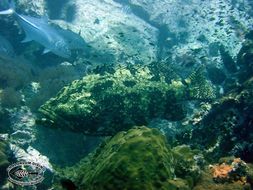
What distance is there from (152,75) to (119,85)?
1.07 meters

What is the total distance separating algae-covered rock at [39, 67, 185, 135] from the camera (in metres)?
7.05

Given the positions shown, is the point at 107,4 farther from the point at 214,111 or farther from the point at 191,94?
the point at 214,111

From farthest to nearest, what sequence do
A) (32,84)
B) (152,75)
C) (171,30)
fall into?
1. (171,30)
2. (32,84)
3. (152,75)

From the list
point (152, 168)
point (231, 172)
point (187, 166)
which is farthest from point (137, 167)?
point (231, 172)

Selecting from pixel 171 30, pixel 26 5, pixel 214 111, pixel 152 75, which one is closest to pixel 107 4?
pixel 171 30

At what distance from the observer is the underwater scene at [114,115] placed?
4777 mm

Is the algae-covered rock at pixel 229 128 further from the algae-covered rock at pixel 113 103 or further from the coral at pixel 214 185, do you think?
the coral at pixel 214 185

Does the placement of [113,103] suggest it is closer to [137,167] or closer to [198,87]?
[198,87]

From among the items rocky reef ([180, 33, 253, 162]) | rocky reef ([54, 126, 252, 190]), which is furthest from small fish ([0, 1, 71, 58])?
rocky reef ([54, 126, 252, 190])

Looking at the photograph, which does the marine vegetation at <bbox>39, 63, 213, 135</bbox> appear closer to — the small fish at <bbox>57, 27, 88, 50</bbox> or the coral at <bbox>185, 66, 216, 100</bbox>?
the coral at <bbox>185, 66, 216, 100</bbox>

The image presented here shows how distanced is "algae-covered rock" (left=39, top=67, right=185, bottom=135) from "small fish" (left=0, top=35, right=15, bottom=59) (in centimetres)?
588

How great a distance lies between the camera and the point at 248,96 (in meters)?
7.26

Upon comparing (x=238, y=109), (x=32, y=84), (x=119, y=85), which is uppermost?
(x=238, y=109)

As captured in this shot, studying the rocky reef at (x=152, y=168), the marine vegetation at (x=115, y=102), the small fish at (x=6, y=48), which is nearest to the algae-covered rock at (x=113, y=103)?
the marine vegetation at (x=115, y=102)
